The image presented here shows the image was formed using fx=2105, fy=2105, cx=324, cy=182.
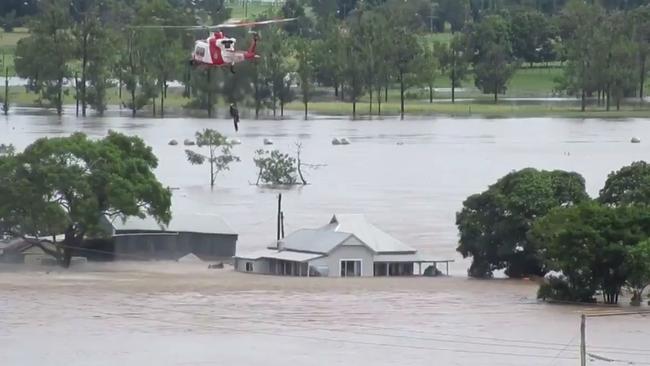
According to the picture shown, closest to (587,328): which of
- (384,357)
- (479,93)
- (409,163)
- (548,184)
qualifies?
(384,357)

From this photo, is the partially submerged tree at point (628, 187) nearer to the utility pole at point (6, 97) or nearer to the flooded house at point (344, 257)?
the flooded house at point (344, 257)

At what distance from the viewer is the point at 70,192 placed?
40.2 metres

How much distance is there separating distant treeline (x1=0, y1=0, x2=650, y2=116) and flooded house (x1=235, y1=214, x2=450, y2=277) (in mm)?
46294

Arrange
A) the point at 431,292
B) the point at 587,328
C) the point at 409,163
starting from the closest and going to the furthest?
the point at 587,328, the point at 431,292, the point at 409,163

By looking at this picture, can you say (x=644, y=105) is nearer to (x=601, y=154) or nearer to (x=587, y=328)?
(x=601, y=154)

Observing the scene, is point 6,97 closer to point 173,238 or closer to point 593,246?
point 173,238

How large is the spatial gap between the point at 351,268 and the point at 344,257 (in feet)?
0.85

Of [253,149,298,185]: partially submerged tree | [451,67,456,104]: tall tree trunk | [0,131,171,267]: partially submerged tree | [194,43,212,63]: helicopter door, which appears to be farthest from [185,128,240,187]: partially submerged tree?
[451,67,456,104]: tall tree trunk

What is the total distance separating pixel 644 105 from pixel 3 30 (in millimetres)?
35194

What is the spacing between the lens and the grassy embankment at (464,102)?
93062 mm

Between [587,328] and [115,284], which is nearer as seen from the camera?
[587,328]

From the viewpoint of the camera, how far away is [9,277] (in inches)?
1533

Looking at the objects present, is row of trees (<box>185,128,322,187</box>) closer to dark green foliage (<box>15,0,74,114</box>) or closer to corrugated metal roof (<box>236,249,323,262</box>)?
corrugated metal roof (<box>236,249,323,262</box>)

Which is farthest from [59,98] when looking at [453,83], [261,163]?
[261,163]
